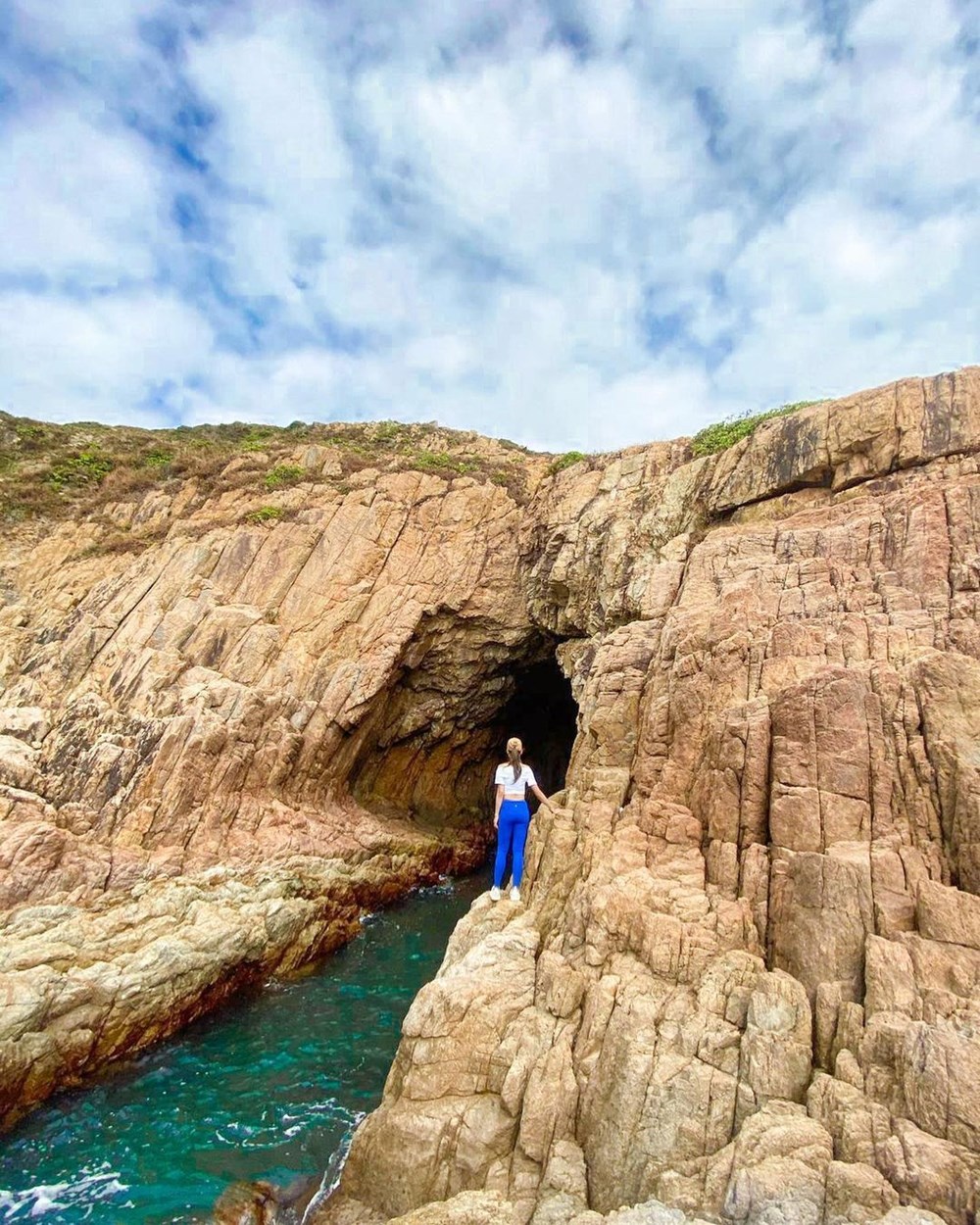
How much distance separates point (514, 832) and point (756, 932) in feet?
16.2

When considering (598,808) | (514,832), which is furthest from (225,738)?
(598,808)

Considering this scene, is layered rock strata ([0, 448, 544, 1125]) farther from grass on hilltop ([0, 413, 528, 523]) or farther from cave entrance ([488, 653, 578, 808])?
cave entrance ([488, 653, 578, 808])

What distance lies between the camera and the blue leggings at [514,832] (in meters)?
12.8

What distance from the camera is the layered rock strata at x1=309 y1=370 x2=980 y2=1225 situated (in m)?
6.94

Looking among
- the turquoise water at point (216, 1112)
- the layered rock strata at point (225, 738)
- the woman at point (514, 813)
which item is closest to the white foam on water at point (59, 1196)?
the turquoise water at point (216, 1112)

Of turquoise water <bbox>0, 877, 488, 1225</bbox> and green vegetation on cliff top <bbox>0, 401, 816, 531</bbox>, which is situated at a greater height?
green vegetation on cliff top <bbox>0, 401, 816, 531</bbox>

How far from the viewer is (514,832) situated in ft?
42.6

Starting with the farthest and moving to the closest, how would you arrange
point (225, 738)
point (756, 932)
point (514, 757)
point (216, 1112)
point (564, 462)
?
point (564, 462), point (225, 738), point (514, 757), point (216, 1112), point (756, 932)

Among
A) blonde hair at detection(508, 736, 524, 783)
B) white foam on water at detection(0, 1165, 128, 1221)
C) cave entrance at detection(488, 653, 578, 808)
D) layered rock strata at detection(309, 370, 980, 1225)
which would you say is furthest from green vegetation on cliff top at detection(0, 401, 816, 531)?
white foam on water at detection(0, 1165, 128, 1221)

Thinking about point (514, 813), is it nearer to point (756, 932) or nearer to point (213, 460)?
point (756, 932)

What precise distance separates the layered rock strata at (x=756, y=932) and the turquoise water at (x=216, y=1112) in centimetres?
281

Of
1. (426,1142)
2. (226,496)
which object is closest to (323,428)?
(226,496)

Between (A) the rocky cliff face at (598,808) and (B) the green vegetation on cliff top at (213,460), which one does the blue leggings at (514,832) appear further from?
(B) the green vegetation on cliff top at (213,460)

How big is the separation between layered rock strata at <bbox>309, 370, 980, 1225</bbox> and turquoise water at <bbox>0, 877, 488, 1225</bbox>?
2811mm
